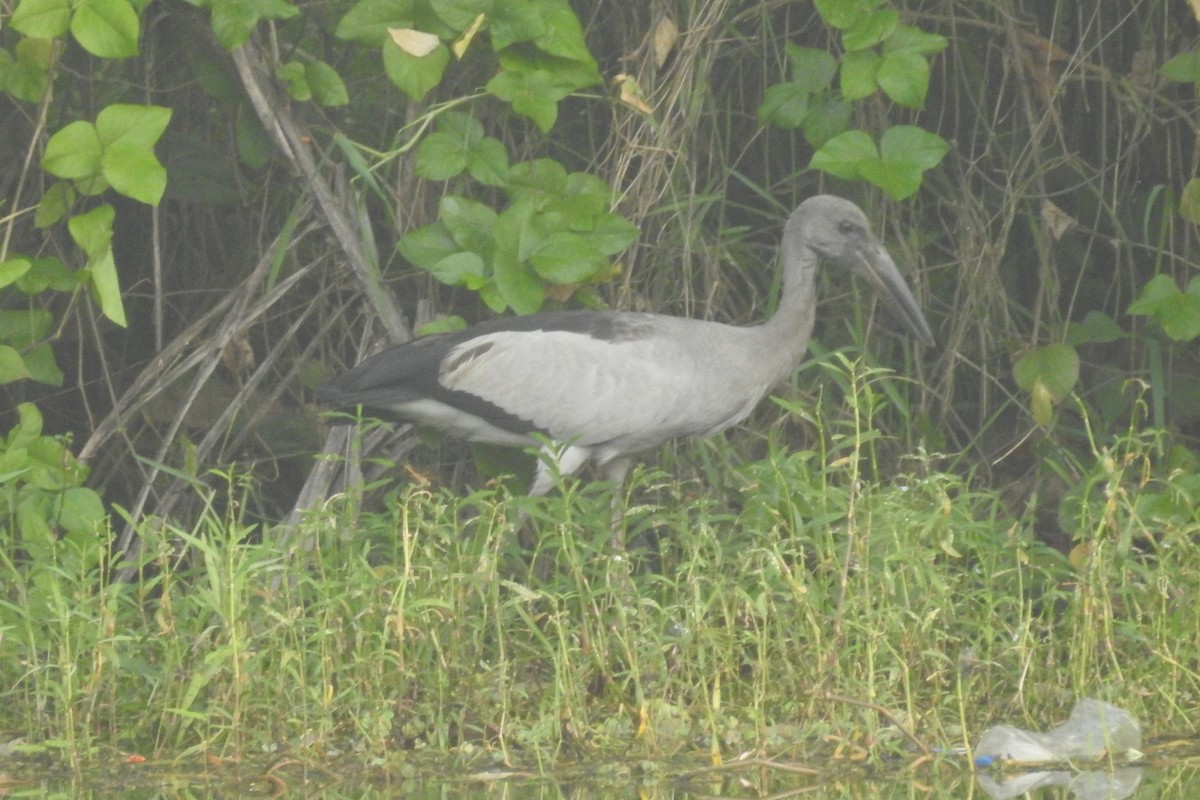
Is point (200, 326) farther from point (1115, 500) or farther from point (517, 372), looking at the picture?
point (1115, 500)

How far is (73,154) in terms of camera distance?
452 cm

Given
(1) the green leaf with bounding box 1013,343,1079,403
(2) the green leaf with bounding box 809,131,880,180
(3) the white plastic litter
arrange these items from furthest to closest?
(1) the green leaf with bounding box 1013,343,1079,403, (2) the green leaf with bounding box 809,131,880,180, (3) the white plastic litter

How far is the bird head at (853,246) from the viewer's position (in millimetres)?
5504

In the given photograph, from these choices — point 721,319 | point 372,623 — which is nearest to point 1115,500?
point 372,623

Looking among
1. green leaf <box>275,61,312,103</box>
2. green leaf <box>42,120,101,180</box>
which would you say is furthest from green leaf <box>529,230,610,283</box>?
green leaf <box>42,120,101,180</box>

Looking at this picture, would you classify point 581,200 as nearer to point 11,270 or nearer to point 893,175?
point 893,175

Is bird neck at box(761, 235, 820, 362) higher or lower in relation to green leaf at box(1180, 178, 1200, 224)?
lower

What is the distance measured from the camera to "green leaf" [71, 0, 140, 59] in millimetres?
4359

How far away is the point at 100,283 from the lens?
4695mm

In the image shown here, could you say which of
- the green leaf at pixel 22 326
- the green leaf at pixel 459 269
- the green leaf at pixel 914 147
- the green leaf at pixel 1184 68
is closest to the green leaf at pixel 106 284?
the green leaf at pixel 22 326

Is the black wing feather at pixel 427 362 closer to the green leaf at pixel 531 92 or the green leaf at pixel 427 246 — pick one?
the green leaf at pixel 427 246

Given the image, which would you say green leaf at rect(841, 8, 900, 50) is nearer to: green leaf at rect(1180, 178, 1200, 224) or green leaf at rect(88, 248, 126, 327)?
green leaf at rect(1180, 178, 1200, 224)

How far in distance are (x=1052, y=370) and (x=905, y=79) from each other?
3.19 ft

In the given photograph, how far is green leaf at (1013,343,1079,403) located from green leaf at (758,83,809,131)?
91cm
